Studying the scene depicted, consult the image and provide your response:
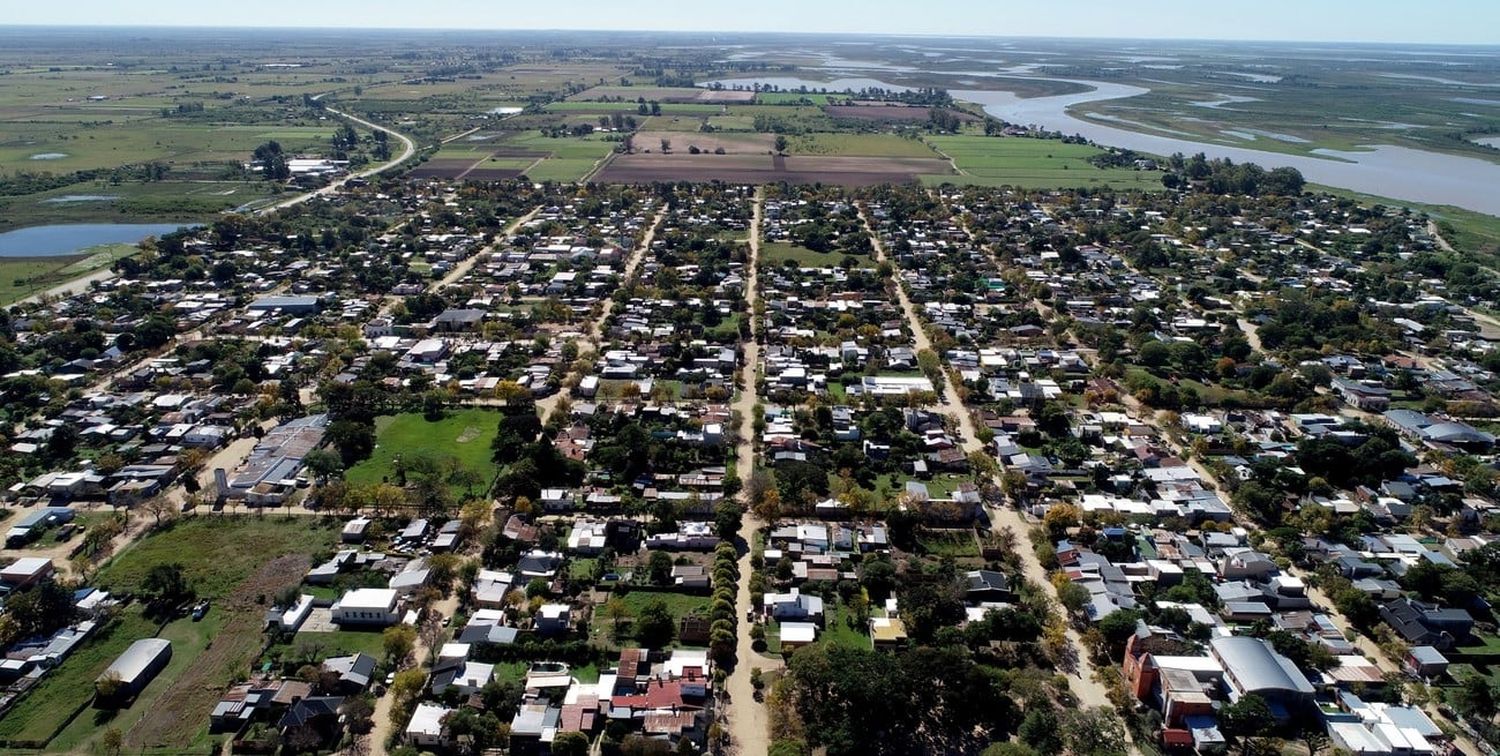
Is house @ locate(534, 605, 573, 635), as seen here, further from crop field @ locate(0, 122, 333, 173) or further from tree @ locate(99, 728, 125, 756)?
crop field @ locate(0, 122, 333, 173)

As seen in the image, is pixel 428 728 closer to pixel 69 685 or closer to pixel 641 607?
pixel 641 607

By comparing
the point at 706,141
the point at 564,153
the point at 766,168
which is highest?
the point at 706,141

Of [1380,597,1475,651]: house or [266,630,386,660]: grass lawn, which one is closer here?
[266,630,386,660]: grass lawn

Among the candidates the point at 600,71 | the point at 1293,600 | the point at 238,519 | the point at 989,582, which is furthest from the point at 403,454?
the point at 600,71

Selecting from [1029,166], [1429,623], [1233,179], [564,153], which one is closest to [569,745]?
[1429,623]

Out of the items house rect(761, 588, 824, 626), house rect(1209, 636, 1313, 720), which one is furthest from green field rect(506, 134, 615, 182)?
house rect(1209, 636, 1313, 720)

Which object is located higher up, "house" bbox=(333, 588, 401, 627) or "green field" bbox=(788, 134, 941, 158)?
"green field" bbox=(788, 134, 941, 158)

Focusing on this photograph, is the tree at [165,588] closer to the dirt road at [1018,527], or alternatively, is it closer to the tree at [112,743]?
the tree at [112,743]
